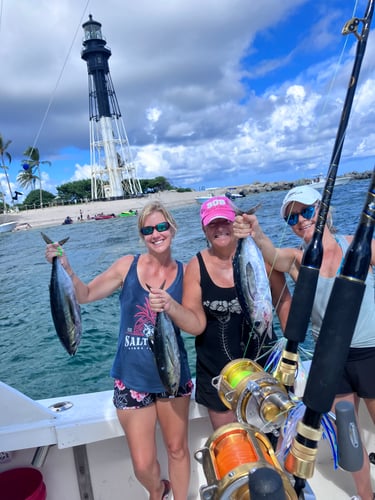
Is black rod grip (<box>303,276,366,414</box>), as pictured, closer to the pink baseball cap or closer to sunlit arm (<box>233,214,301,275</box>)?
sunlit arm (<box>233,214,301,275</box>)

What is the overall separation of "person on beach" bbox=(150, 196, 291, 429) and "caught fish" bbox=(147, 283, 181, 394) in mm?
66

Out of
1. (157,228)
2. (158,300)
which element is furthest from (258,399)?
(157,228)

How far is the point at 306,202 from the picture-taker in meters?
2.01

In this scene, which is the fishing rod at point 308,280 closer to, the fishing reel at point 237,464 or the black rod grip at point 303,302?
the black rod grip at point 303,302

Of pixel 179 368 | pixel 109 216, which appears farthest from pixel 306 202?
pixel 109 216

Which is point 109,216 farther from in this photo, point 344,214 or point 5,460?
point 5,460

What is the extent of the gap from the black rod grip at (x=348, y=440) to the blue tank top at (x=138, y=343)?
3.54ft

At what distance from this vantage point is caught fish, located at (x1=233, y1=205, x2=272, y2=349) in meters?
1.90

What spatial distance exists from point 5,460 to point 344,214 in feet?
62.7

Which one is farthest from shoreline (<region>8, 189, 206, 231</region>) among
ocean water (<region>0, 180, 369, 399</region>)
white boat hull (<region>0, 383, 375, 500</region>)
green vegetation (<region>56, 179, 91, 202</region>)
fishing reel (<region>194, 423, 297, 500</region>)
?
fishing reel (<region>194, 423, 297, 500</region>)

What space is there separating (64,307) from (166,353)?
673mm

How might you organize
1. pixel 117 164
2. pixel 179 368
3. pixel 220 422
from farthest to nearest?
pixel 117 164 < pixel 220 422 < pixel 179 368

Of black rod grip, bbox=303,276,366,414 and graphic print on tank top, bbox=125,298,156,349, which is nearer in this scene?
black rod grip, bbox=303,276,366,414

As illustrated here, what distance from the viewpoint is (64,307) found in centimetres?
214
